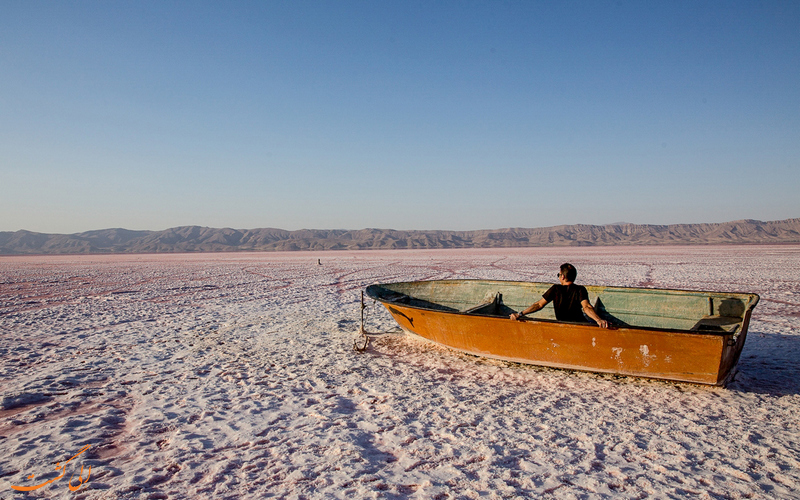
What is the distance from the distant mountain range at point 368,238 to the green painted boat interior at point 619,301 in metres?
82.5

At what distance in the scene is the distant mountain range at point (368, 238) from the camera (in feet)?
318

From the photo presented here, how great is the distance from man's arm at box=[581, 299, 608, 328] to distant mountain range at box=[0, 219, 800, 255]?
85.9 metres

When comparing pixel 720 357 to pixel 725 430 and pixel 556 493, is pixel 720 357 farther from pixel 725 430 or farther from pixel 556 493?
pixel 556 493

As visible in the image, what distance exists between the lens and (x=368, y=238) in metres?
122

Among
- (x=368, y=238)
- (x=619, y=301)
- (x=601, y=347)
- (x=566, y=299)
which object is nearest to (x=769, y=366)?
(x=619, y=301)

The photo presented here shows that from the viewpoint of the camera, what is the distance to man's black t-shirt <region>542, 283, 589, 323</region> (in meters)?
4.80

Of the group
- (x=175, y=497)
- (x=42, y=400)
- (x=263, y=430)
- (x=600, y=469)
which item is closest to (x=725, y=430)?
(x=600, y=469)

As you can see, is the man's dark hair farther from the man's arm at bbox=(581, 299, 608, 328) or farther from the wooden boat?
the wooden boat

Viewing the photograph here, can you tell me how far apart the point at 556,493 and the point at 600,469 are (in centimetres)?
52

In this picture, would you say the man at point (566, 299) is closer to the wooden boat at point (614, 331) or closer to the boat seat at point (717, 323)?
the wooden boat at point (614, 331)

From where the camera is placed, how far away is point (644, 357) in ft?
14.4

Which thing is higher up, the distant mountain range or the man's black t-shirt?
the distant mountain range

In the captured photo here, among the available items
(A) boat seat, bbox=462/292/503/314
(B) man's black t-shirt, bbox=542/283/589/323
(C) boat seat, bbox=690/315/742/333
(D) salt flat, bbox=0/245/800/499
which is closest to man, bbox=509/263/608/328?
(B) man's black t-shirt, bbox=542/283/589/323

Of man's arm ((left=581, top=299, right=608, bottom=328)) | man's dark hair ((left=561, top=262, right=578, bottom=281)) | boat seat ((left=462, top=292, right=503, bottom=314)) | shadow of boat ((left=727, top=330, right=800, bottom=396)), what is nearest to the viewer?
man's arm ((left=581, top=299, right=608, bottom=328))
